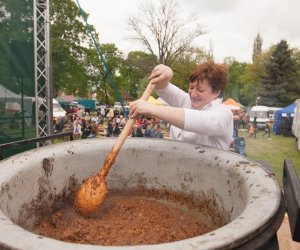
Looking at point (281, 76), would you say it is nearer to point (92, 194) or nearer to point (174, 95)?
point (174, 95)

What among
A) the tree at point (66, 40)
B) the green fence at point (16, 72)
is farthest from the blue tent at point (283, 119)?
the green fence at point (16, 72)

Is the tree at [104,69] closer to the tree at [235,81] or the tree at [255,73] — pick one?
the tree at [255,73]

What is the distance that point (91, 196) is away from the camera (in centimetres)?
169

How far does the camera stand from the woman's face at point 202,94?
1938mm

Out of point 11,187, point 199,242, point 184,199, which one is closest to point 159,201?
point 184,199

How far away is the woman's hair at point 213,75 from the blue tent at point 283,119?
21683 millimetres

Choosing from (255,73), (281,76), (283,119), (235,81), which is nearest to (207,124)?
(283,119)

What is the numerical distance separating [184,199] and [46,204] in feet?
2.64

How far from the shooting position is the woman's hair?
1930mm

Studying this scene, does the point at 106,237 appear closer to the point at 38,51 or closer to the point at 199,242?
the point at 199,242

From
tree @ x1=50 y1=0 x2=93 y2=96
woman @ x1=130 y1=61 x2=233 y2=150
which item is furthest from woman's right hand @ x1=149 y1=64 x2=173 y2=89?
tree @ x1=50 y1=0 x2=93 y2=96

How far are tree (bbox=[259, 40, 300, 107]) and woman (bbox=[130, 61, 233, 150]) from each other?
34.5 meters

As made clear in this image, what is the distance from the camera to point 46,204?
177 cm

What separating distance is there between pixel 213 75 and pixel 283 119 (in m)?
22.2
